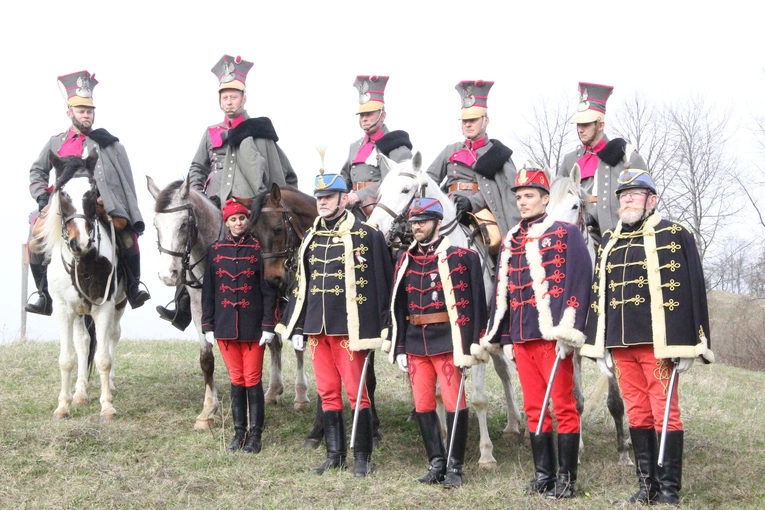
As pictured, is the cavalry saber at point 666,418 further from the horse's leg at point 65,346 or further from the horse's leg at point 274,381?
the horse's leg at point 65,346

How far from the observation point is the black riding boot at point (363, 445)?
6695 millimetres

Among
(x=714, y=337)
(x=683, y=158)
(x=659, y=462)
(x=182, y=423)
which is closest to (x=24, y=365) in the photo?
(x=182, y=423)

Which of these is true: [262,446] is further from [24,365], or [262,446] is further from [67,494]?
[24,365]

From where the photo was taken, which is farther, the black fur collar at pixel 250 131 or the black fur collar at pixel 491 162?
the black fur collar at pixel 250 131

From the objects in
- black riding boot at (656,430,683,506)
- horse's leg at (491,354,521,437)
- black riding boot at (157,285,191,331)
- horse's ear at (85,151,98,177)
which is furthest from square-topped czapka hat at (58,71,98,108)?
black riding boot at (656,430,683,506)

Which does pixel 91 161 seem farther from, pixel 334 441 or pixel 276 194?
pixel 334 441

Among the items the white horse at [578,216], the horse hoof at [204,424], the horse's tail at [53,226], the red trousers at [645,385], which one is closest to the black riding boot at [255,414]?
the horse hoof at [204,424]

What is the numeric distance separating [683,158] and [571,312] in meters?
28.3

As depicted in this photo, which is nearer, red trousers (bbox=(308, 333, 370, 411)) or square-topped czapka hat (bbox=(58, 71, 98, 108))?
red trousers (bbox=(308, 333, 370, 411))

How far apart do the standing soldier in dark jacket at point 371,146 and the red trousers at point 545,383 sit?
9.62 ft

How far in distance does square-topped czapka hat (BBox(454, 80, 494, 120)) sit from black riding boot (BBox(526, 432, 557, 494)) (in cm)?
379

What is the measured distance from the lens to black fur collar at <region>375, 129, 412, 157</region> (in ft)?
28.7

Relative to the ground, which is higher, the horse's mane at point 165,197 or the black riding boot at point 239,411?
the horse's mane at point 165,197

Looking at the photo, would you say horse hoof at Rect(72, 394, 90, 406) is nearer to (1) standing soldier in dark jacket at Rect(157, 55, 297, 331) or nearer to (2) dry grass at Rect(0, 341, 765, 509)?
(2) dry grass at Rect(0, 341, 765, 509)
